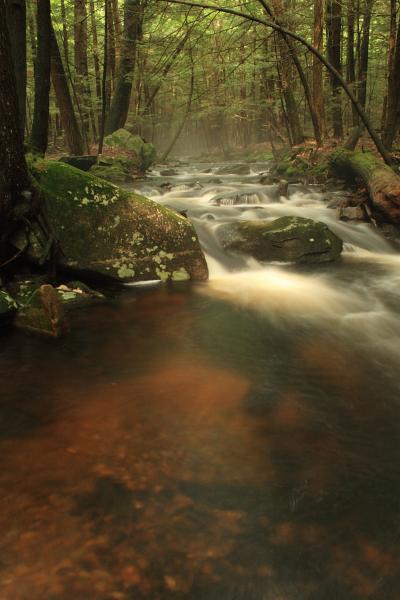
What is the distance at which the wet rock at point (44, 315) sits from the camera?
4406 millimetres

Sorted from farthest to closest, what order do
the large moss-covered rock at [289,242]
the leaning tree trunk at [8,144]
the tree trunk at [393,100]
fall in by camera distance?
the tree trunk at [393,100] < the large moss-covered rock at [289,242] < the leaning tree trunk at [8,144]

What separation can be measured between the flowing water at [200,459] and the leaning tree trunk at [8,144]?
147 cm

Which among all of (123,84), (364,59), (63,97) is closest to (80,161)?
(63,97)

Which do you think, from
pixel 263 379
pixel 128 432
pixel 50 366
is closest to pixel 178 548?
pixel 128 432

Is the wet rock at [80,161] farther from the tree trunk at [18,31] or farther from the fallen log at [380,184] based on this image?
the fallen log at [380,184]

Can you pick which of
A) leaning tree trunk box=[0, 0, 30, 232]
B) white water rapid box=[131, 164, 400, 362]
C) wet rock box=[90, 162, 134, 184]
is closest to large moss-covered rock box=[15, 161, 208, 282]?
leaning tree trunk box=[0, 0, 30, 232]

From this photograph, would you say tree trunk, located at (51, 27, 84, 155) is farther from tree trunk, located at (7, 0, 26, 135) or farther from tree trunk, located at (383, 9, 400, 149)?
tree trunk, located at (383, 9, 400, 149)

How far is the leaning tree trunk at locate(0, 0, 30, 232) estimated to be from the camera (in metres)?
4.34

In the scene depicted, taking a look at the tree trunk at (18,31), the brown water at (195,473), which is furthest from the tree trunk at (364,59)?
the brown water at (195,473)

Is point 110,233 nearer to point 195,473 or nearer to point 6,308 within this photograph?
point 6,308

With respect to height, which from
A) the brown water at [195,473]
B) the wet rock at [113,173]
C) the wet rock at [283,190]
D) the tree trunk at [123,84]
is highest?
the tree trunk at [123,84]

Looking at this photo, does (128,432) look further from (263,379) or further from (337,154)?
(337,154)

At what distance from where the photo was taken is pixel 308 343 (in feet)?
15.0

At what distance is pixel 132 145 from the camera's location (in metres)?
17.9
